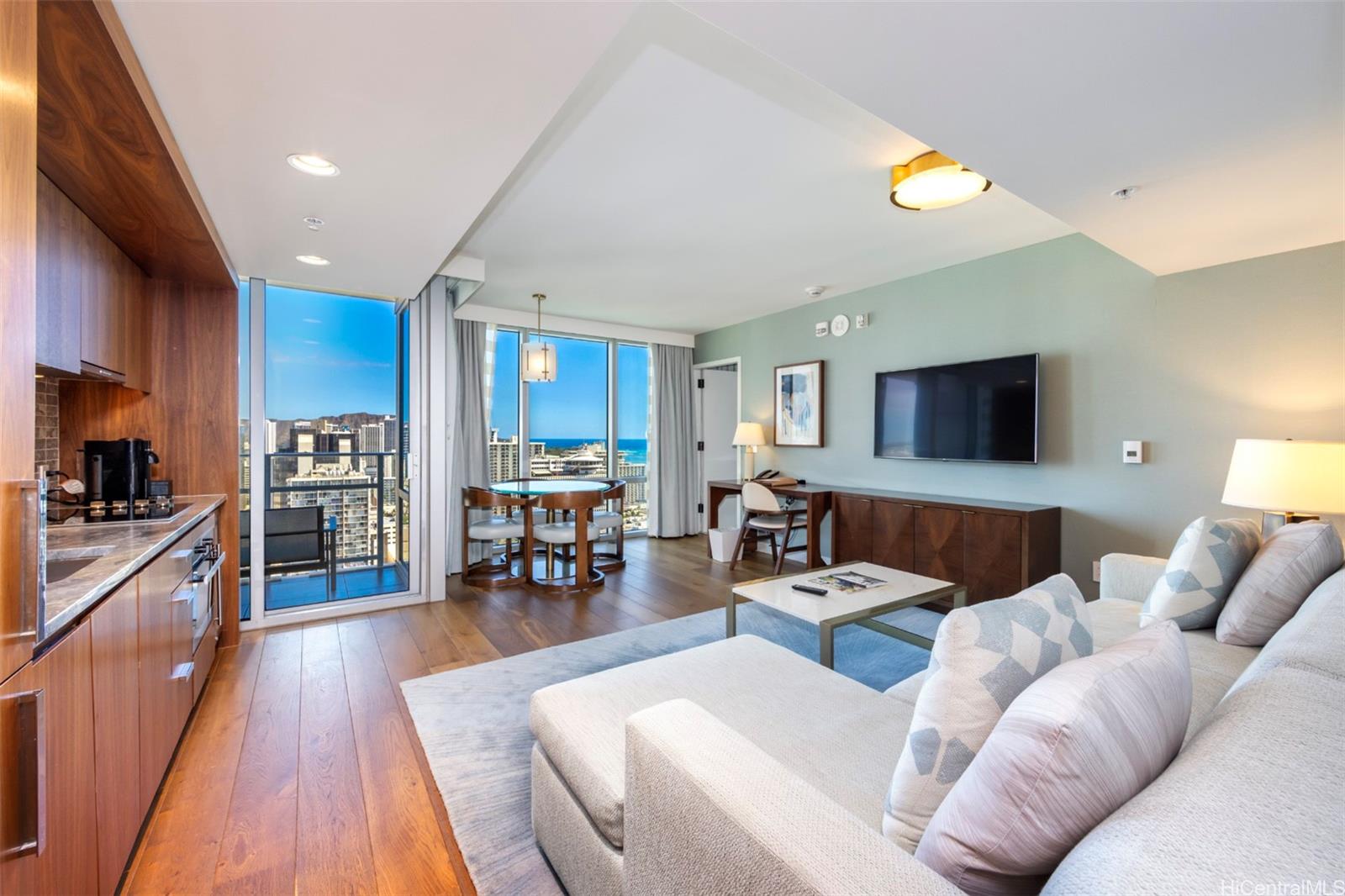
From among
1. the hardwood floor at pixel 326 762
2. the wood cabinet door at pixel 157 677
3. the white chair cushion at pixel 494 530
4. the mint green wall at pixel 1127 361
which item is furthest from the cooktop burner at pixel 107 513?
the mint green wall at pixel 1127 361

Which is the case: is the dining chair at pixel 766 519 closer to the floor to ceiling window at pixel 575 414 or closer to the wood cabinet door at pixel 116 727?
the floor to ceiling window at pixel 575 414

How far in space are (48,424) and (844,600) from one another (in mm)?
3715

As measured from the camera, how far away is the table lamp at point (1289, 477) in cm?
223

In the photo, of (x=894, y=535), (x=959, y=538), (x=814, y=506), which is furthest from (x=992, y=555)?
(x=814, y=506)

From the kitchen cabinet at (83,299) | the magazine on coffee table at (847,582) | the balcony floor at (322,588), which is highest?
the kitchen cabinet at (83,299)

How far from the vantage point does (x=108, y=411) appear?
111 inches

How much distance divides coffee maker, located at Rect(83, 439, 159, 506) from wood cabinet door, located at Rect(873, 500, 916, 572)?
4.20m

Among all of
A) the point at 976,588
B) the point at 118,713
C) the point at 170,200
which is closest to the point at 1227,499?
the point at 976,588

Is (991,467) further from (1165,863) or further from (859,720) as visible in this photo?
(1165,863)

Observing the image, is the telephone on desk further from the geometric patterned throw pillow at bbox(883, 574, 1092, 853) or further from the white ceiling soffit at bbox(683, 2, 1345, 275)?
the geometric patterned throw pillow at bbox(883, 574, 1092, 853)

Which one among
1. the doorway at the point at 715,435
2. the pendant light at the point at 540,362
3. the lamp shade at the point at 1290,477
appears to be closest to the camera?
the lamp shade at the point at 1290,477

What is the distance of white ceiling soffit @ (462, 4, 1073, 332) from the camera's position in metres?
1.96

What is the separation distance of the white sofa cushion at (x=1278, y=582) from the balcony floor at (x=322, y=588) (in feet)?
14.4

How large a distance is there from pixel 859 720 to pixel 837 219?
2738 mm
